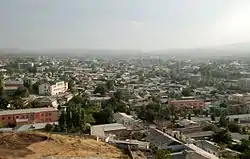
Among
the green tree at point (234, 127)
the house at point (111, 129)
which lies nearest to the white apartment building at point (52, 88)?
the house at point (111, 129)

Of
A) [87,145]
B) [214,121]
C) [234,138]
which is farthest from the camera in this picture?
[214,121]

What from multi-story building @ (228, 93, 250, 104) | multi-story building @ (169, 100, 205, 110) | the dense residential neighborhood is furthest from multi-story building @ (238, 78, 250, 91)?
multi-story building @ (169, 100, 205, 110)

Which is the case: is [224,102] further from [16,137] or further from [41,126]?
[16,137]

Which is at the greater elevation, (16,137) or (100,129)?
(16,137)

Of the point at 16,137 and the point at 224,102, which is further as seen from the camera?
the point at 224,102

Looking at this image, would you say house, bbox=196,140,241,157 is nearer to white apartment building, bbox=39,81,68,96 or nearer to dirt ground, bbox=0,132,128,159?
dirt ground, bbox=0,132,128,159

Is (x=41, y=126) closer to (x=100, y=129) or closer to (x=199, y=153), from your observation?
(x=100, y=129)

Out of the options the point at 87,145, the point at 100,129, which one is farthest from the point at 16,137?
the point at 100,129

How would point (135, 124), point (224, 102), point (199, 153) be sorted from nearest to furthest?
point (199, 153) → point (135, 124) → point (224, 102)
